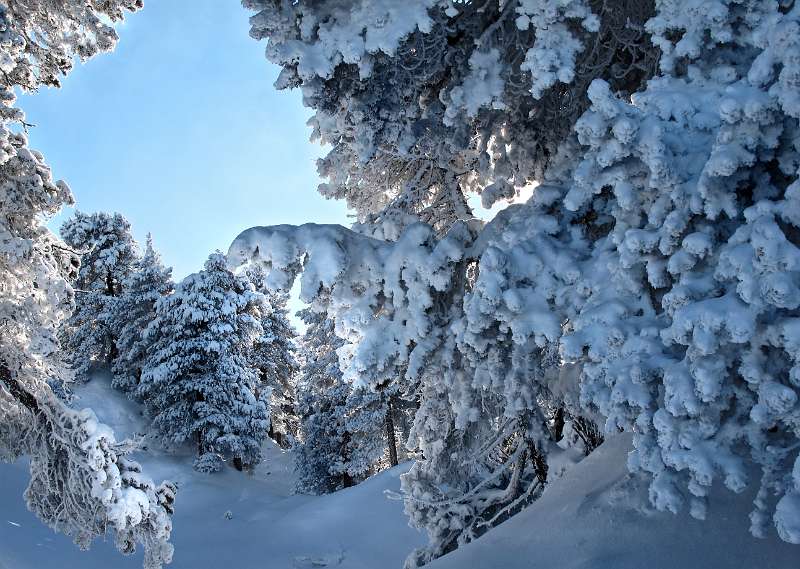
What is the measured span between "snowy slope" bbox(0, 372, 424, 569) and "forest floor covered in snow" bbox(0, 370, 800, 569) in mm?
34

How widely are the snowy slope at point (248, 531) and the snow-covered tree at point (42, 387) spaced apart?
456 cm

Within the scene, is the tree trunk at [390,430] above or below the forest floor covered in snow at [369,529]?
above

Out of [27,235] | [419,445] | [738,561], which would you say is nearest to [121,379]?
[27,235]

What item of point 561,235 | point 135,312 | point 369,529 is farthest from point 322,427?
point 561,235

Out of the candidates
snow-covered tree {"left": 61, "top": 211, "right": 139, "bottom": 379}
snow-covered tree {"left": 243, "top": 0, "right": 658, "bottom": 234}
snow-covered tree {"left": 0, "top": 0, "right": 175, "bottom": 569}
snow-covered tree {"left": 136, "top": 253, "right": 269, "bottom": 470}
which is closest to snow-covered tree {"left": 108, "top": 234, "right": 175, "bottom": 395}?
snow-covered tree {"left": 61, "top": 211, "right": 139, "bottom": 379}

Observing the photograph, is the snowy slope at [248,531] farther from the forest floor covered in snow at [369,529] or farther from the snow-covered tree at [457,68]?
the snow-covered tree at [457,68]

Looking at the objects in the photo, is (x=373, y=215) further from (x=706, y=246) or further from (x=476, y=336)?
(x=706, y=246)

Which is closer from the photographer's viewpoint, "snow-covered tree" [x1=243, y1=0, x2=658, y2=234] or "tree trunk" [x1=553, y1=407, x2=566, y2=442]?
"snow-covered tree" [x1=243, y1=0, x2=658, y2=234]

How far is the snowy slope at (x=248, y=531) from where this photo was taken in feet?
41.7

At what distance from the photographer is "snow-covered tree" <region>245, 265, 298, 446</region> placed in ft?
97.6

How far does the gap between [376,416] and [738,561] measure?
18.3m

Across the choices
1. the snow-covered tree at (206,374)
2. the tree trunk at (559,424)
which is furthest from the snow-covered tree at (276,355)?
the tree trunk at (559,424)

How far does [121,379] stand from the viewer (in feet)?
90.7

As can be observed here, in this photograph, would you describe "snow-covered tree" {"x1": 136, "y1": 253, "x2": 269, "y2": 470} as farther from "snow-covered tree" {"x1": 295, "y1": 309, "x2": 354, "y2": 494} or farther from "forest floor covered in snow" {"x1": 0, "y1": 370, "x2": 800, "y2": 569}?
"snow-covered tree" {"x1": 295, "y1": 309, "x2": 354, "y2": 494}
